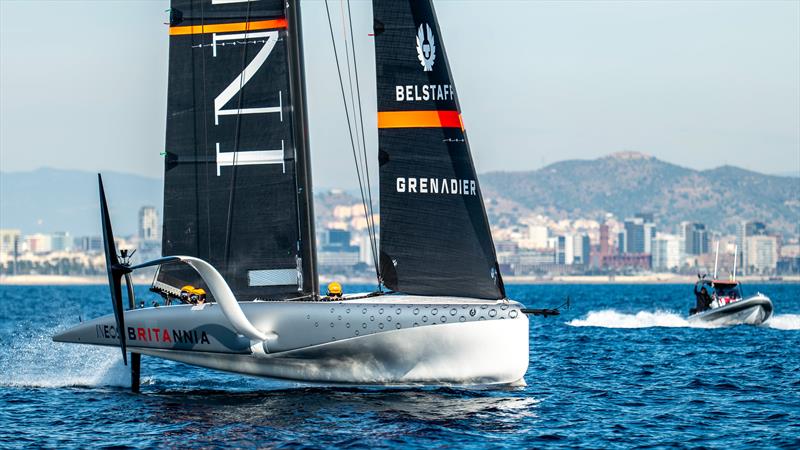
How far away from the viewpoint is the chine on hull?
21453 mm

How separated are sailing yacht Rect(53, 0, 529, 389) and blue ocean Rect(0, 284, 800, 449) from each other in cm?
85

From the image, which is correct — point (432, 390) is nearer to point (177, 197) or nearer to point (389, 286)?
point (389, 286)

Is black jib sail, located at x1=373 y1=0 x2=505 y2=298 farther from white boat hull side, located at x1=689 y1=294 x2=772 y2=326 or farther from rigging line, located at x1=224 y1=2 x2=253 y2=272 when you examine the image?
white boat hull side, located at x1=689 y1=294 x2=772 y2=326

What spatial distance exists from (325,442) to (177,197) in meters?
7.34

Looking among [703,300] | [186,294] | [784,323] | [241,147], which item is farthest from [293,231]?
[784,323]

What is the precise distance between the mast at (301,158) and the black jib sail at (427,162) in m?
1.50

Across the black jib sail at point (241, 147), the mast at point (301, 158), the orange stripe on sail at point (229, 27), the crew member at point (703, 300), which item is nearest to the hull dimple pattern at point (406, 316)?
the mast at point (301, 158)

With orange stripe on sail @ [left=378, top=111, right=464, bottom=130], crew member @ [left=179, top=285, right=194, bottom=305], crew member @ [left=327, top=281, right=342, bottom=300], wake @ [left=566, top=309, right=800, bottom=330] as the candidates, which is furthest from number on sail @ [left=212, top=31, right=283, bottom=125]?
wake @ [left=566, top=309, right=800, bottom=330]

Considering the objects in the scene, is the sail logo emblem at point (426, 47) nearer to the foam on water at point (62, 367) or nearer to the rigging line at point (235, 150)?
the rigging line at point (235, 150)

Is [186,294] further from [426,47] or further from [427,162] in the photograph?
[426,47]

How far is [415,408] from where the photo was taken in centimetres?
2103

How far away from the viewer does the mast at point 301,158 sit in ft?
76.0

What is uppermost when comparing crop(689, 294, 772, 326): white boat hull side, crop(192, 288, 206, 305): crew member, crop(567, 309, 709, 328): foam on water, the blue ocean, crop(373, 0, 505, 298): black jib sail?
crop(373, 0, 505, 298): black jib sail

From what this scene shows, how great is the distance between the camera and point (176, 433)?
753 inches
